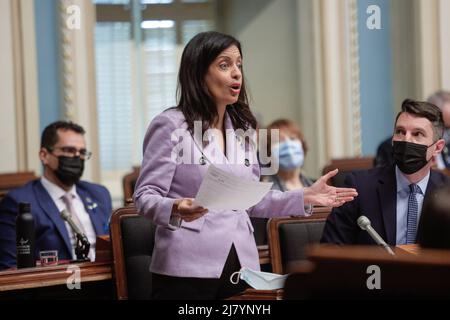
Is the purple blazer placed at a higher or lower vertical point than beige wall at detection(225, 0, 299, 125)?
lower

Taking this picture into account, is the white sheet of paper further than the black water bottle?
No

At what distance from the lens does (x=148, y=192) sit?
261 cm

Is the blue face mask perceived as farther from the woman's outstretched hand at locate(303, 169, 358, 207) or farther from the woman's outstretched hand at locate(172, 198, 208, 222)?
the woman's outstretched hand at locate(172, 198, 208, 222)

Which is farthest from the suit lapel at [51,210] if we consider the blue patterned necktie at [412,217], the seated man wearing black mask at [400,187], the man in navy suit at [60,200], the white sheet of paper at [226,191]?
the white sheet of paper at [226,191]

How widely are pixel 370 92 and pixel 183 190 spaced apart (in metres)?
5.37

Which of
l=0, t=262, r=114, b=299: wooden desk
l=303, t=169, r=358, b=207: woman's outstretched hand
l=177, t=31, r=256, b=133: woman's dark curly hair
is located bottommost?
l=0, t=262, r=114, b=299: wooden desk

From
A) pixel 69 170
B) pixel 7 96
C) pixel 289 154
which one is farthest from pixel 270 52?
pixel 69 170

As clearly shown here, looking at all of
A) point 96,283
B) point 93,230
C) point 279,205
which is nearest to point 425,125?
point 279,205

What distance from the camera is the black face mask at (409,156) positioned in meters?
3.28

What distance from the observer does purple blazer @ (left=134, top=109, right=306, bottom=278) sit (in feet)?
8.61

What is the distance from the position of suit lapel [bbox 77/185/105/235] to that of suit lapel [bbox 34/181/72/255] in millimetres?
239

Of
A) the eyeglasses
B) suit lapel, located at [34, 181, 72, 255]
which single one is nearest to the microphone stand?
suit lapel, located at [34, 181, 72, 255]

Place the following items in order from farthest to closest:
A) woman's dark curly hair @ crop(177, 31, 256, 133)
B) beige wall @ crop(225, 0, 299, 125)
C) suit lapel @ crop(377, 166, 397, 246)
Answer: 1. beige wall @ crop(225, 0, 299, 125)
2. suit lapel @ crop(377, 166, 397, 246)
3. woman's dark curly hair @ crop(177, 31, 256, 133)

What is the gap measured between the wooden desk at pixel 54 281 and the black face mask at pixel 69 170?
115 cm
